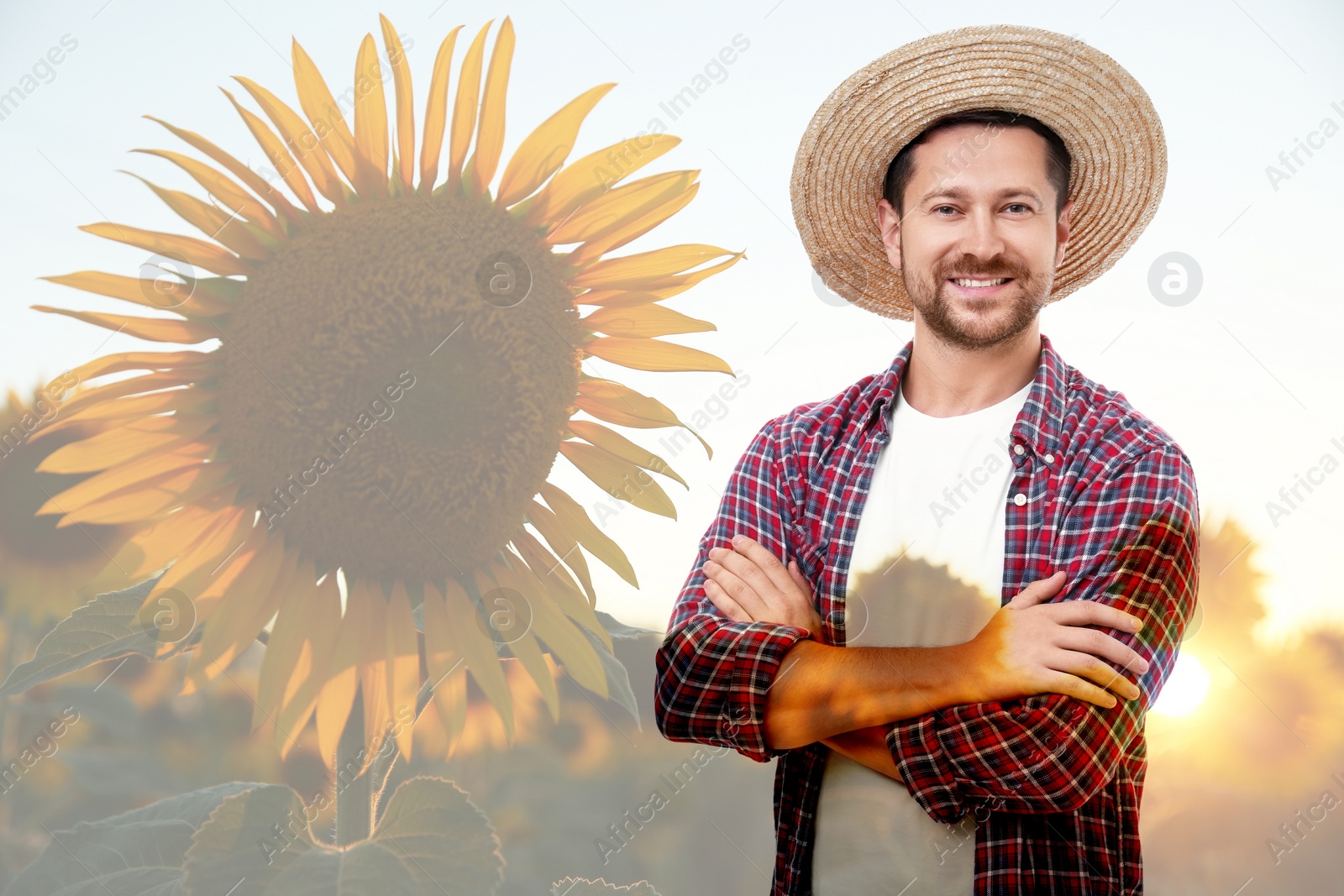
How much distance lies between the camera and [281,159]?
51.6 inches

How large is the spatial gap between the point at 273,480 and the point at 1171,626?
112 centimetres

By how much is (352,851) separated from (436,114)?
99 cm

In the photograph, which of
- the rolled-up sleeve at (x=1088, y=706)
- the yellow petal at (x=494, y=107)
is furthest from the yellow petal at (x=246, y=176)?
the rolled-up sleeve at (x=1088, y=706)

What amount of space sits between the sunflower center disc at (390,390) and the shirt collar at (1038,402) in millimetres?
479

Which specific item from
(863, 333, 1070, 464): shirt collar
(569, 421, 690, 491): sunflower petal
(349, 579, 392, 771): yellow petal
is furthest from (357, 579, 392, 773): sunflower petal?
(863, 333, 1070, 464): shirt collar

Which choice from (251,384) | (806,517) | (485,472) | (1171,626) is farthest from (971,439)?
(251,384)

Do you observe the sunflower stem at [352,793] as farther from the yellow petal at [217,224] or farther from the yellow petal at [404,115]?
the yellow petal at [217,224]

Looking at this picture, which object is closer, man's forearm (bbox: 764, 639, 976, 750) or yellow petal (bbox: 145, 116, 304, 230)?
man's forearm (bbox: 764, 639, 976, 750)

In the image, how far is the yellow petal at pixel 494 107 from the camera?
4.48ft

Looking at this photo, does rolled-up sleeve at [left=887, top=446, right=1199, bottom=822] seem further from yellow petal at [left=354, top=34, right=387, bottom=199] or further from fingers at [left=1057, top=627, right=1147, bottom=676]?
yellow petal at [left=354, top=34, right=387, bottom=199]

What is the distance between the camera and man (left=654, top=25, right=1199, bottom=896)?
1.12 meters

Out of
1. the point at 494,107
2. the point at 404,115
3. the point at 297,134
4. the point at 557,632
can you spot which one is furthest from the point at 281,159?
the point at 557,632

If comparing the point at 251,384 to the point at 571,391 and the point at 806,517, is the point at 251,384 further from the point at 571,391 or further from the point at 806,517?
the point at 806,517

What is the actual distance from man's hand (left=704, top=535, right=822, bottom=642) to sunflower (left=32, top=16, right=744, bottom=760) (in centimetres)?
25
